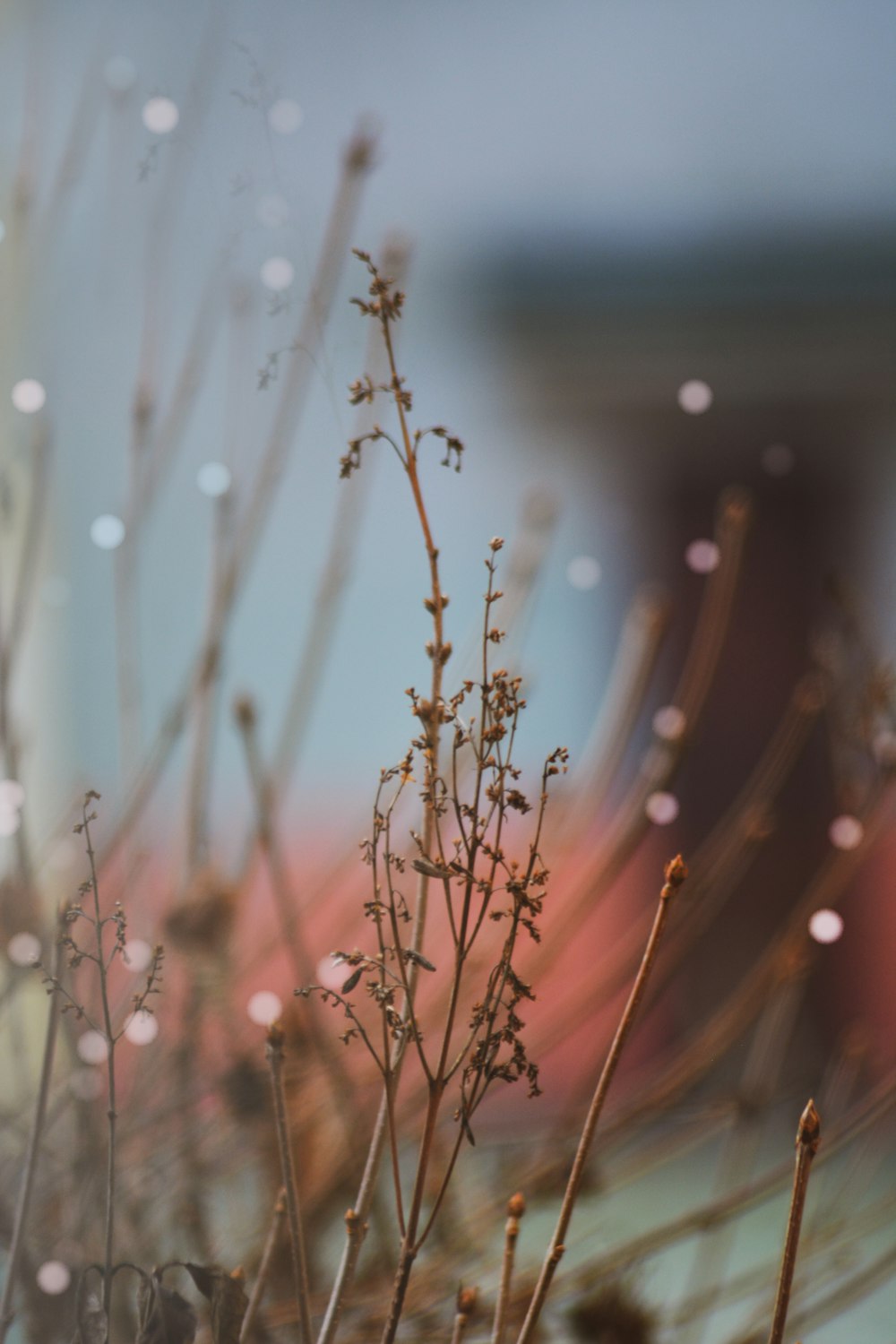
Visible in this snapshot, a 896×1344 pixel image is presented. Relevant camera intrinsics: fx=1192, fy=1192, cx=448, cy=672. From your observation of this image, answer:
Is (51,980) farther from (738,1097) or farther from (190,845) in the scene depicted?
(738,1097)

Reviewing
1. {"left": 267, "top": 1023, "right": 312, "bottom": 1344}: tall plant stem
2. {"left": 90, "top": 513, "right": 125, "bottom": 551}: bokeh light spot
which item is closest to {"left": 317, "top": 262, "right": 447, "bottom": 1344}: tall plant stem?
{"left": 267, "top": 1023, "right": 312, "bottom": 1344}: tall plant stem

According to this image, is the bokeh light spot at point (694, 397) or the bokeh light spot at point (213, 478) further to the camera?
the bokeh light spot at point (694, 397)

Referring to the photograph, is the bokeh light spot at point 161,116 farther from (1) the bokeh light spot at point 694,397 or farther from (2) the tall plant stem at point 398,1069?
(1) the bokeh light spot at point 694,397

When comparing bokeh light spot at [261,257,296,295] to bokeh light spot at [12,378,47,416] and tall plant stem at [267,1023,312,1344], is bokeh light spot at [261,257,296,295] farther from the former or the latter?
tall plant stem at [267,1023,312,1344]

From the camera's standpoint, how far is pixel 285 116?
358mm

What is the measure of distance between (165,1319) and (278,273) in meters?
0.26

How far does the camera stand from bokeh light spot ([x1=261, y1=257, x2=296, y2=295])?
32cm

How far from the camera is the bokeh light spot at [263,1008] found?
380mm

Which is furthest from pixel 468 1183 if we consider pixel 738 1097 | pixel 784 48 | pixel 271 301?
pixel 784 48

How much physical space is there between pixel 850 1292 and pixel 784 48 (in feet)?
1.61

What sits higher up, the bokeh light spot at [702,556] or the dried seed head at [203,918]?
the bokeh light spot at [702,556]

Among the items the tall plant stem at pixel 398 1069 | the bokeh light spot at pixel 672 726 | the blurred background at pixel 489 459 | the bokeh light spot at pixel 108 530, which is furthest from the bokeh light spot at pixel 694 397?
the tall plant stem at pixel 398 1069

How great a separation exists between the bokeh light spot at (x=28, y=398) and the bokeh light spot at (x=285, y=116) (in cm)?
11

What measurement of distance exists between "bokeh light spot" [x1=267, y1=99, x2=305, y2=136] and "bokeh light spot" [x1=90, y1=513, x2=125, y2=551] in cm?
14
